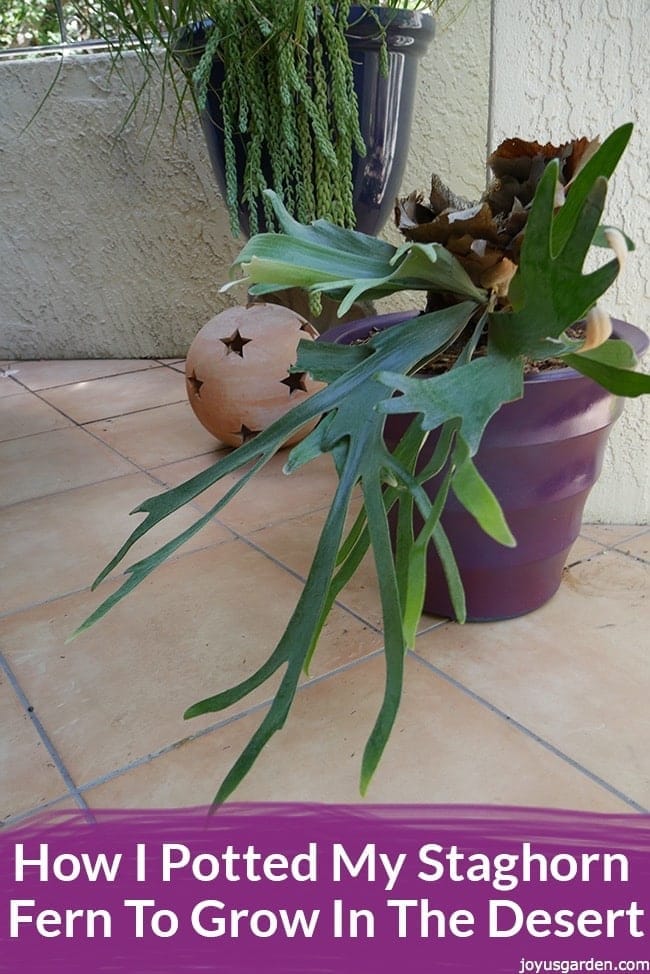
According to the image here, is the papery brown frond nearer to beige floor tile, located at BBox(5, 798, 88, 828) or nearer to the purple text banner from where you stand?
the purple text banner

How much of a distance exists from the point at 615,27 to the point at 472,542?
0.72 metres

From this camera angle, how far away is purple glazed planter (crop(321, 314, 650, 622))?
0.95 metres

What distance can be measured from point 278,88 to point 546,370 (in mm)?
838

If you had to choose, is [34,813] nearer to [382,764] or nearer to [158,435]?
[382,764]

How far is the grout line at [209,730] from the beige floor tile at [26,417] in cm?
123

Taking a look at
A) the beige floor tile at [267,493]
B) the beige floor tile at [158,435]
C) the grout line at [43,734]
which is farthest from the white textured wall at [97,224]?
the grout line at [43,734]

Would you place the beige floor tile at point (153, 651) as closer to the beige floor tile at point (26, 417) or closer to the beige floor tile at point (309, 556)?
the beige floor tile at point (309, 556)

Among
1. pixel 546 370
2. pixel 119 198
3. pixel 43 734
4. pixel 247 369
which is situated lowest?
pixel 43 734

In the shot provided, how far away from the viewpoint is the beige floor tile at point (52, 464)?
1.67m

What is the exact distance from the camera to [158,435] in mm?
1901

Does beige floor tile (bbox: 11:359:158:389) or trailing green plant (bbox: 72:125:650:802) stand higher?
trailing green plant (bbox: 72:125:650:802)

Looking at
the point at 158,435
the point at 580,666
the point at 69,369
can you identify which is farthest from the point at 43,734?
the point at 69,369

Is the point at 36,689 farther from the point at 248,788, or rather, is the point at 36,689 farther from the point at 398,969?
the point at 398,969

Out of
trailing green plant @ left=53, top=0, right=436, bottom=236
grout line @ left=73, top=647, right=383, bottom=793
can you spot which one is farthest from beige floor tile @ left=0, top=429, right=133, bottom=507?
grout line @ left=73, top=647, right=383, bottom=793
